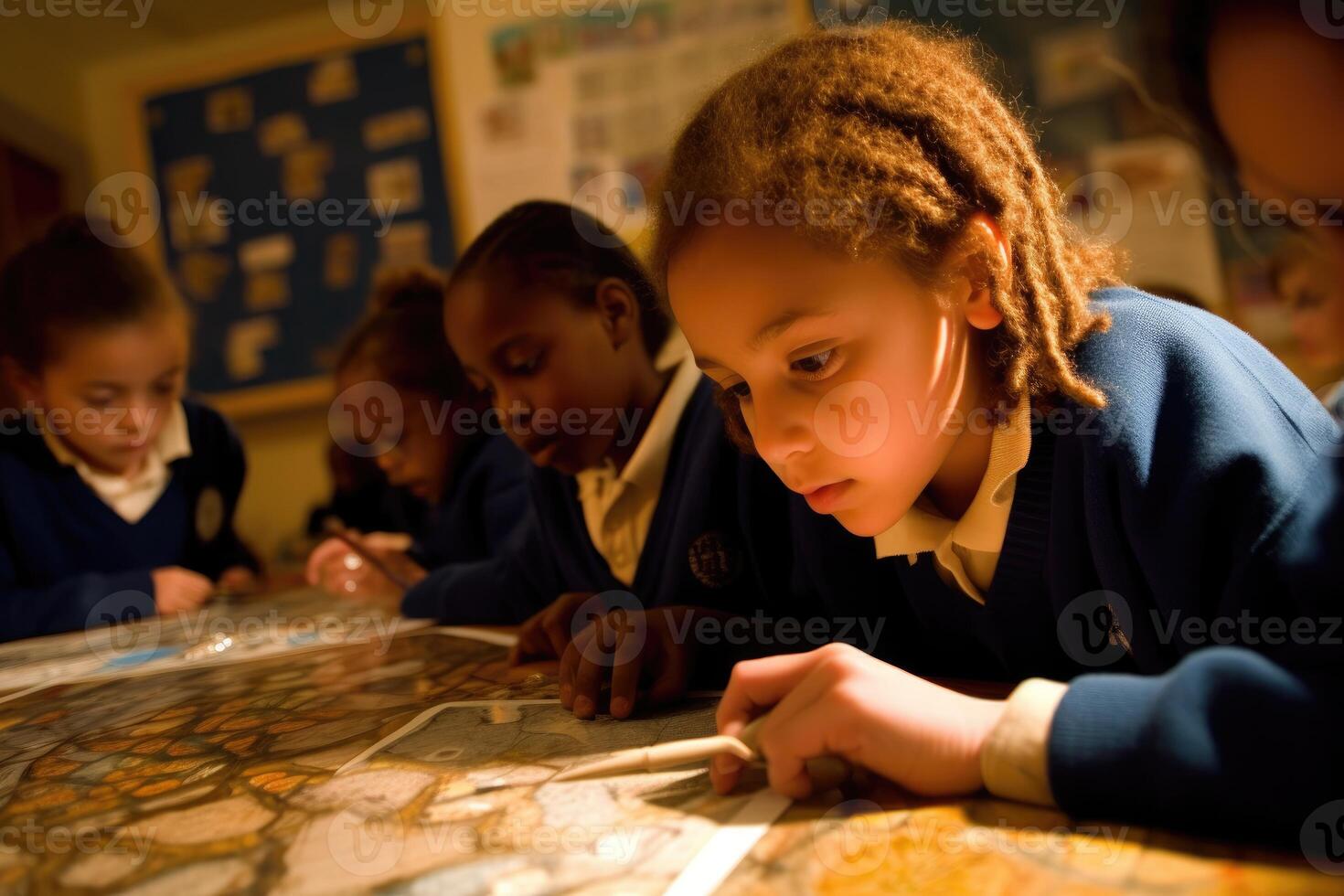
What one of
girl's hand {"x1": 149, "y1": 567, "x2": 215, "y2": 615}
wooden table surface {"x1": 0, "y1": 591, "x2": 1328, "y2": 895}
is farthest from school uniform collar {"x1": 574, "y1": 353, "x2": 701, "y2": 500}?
girl's hand {"x1": 149, "y1": 567, "x2": 215, "y2": 615}

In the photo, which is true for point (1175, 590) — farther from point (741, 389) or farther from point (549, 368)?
point (549, 368)

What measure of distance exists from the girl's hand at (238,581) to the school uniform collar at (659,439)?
3.05 feet

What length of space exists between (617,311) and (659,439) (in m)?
0.15

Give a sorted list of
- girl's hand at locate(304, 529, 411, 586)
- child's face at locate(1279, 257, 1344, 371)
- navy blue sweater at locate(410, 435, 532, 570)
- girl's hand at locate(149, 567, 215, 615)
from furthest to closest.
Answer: girl's hand at locate(304, 529, 411, 586), girl's hand at locate(149, 567, 215, 615), navy blue sweater at locate(410, 435, 532, 570), child's face at locate(1279, 257, 1344, 371)

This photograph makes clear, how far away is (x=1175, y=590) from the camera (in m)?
0.54

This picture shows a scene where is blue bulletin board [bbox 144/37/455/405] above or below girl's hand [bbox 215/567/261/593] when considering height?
above

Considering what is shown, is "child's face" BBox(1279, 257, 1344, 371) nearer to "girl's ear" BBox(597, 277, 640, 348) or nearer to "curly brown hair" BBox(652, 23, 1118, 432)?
"curly brown hair" BBox(652, 23, 1118, 432)

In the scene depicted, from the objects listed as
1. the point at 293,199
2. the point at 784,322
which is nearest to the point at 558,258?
the point at 784,322

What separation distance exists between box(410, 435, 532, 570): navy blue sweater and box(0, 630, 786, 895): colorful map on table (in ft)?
1.75

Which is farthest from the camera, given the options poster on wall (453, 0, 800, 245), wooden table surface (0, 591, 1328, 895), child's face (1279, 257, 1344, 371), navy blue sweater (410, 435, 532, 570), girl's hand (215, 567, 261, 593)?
poster on wall (453, 0, 800, 245)

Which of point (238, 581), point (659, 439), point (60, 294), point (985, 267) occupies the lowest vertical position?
point (238, 581)

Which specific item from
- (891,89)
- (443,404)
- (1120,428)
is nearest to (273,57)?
(443,404)

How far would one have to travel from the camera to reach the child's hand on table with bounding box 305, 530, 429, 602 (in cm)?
151

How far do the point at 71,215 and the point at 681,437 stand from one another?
1206mm
